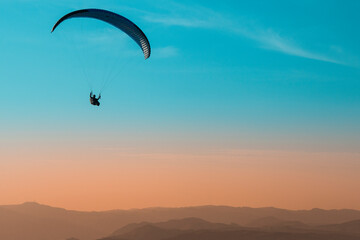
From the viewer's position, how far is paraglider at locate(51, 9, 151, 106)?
72.1 metres

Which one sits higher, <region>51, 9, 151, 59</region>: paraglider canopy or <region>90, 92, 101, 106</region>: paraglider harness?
<region>51, 9, 151, 59</region>: paraglider canopy

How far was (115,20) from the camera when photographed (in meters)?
73.9

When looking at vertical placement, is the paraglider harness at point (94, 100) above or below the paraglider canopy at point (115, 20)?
below

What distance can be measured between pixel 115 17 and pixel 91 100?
14815 mm

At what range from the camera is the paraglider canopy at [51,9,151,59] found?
236 feet

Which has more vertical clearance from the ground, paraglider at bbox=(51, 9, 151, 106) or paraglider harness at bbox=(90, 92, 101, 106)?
paraglider at bbox=(51, 9, 151, 106)

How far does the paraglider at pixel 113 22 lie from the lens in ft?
237

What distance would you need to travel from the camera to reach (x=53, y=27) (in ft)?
231

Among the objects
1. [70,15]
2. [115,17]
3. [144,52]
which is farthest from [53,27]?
[144,52]

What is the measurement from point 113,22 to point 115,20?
1.11 metres

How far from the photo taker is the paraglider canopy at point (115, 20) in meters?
72.1

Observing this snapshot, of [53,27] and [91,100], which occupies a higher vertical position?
[53,27]

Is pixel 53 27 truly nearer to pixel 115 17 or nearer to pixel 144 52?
pixel 115 17

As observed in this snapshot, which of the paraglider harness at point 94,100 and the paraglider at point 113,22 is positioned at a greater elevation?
the paraglider at point 113,22
